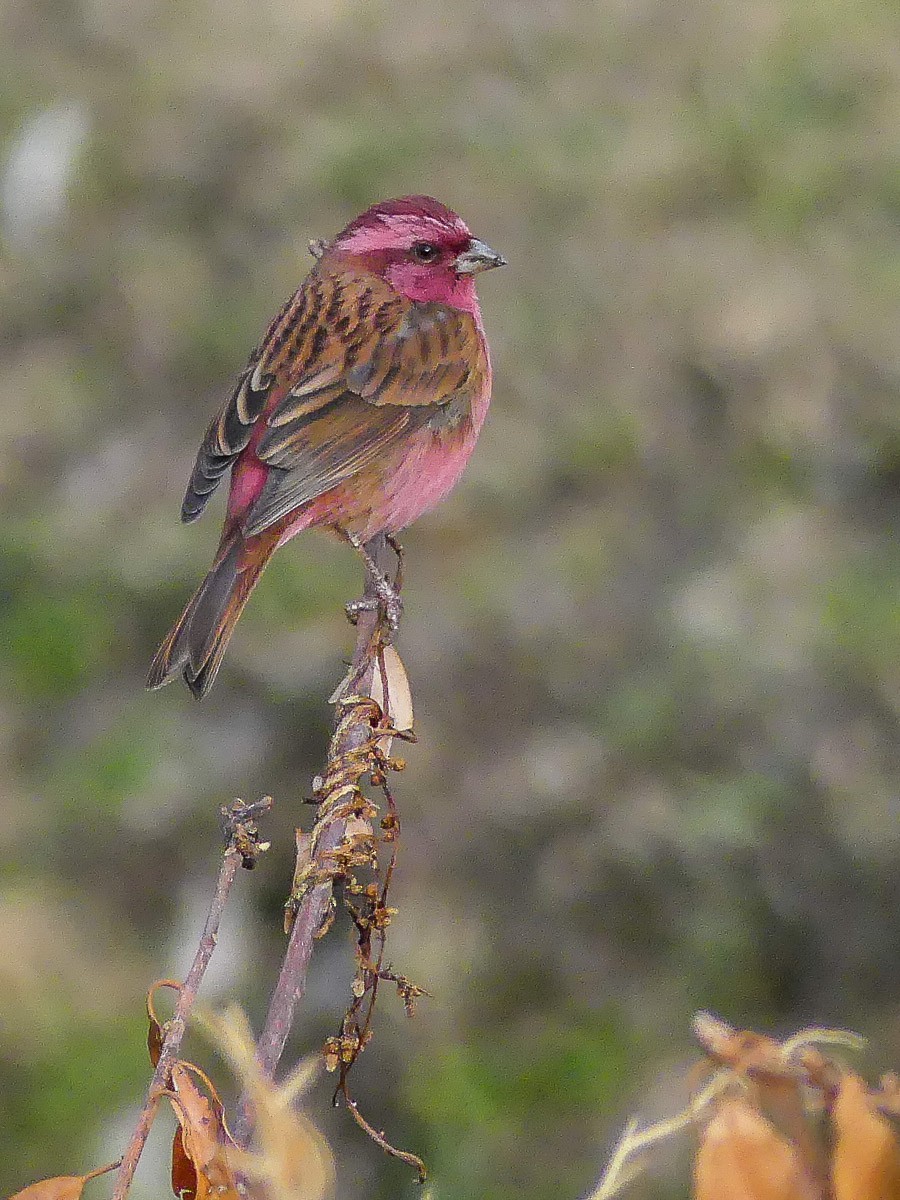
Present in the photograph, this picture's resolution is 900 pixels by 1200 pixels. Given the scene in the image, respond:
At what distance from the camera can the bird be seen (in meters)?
2.78

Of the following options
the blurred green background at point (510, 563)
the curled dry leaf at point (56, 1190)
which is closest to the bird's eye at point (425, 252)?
the curled dry leaf at point (56, 1190)

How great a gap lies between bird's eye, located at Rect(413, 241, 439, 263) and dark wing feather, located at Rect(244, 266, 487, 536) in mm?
118

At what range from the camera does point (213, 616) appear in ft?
7.98

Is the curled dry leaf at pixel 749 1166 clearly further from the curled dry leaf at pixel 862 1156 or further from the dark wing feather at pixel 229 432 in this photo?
the dark wing feather at pixel 229 432

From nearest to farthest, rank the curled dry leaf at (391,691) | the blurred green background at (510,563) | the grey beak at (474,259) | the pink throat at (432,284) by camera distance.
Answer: the curled dry leaf at (391,691)
the grey beak at (474,259)
the pink throat at (432,284)
the blurred green background at (510,563)

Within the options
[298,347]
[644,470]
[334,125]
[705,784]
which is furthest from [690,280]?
[298,347]

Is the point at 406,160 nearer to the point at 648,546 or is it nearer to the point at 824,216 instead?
the point at 824,216

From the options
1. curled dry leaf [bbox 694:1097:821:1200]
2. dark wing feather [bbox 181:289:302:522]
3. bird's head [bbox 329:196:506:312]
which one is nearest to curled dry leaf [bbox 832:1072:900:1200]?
curled dry leaf [bbox 694:1097:821:1200]

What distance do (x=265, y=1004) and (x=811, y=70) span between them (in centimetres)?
540

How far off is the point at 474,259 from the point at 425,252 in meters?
0.11

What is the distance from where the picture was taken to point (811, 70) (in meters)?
7.82

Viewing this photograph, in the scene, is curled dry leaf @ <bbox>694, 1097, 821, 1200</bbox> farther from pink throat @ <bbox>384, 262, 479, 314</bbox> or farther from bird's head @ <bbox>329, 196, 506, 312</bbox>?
pink throat @ <bbox>384, 262, 479, 314</bbox>

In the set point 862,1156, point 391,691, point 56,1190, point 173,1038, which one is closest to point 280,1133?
point 173,1038

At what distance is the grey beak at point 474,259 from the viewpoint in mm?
3092
